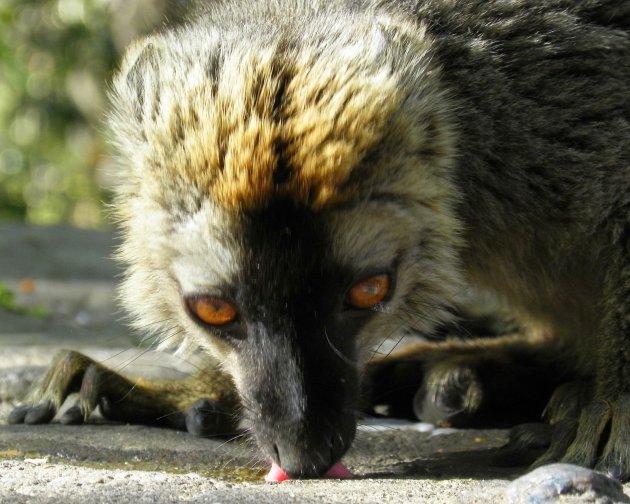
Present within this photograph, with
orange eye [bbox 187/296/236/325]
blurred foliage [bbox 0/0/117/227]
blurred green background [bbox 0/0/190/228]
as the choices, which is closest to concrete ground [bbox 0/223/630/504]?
orange eye [bbox 187/296/236/325]

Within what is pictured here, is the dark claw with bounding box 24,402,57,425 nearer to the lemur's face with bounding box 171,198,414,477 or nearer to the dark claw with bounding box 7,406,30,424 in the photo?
the dark claw with bounding box 7,406,30,424

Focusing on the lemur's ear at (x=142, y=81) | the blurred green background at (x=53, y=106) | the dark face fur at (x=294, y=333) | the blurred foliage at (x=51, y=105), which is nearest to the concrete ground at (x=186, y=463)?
the dark face fur at (x=294, y=333)

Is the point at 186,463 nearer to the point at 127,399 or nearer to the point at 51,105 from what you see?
the point at 127,399

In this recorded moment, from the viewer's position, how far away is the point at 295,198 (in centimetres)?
373

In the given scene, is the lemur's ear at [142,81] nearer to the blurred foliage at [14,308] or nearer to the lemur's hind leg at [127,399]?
the lemur's hind leg at [127,399]

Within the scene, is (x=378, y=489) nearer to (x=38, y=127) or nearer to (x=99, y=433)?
(x=99, y=433)

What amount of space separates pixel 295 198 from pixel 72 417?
5.91 feet

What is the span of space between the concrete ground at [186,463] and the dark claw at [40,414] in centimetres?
6

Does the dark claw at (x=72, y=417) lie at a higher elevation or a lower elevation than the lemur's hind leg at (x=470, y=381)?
higher

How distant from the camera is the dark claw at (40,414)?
477cm

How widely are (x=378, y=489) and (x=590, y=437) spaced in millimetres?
1059

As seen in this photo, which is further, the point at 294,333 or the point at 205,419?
the point at 205,419

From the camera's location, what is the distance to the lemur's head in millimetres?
3725

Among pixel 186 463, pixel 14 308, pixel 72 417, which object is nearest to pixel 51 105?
pixel 14 308
